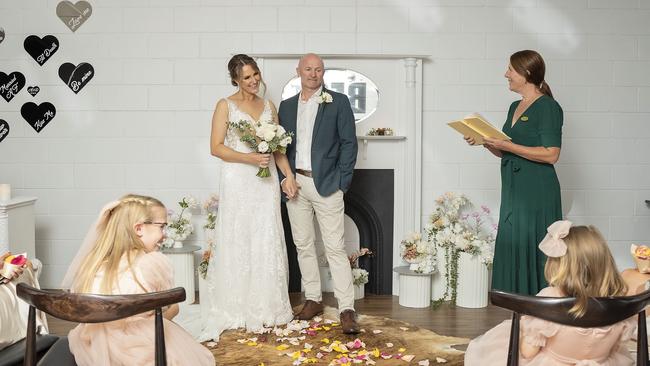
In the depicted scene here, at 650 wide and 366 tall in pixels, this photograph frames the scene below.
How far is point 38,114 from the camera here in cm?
553

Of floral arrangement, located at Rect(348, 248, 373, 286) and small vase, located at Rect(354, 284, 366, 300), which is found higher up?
floral arrangement, located at Rect(348, 248, 373, 286)

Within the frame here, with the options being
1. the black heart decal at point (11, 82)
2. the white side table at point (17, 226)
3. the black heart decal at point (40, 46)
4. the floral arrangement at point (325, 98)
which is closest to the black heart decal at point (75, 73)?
the black heart decal at point (40, 46)

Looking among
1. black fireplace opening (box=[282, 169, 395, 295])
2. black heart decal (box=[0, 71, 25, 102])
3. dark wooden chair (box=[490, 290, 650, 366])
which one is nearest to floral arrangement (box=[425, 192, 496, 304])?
black fireplace opening (box=[282, 169, 395, 295])

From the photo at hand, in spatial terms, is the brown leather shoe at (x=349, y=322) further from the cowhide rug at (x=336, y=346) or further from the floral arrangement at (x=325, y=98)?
the floral arrangement at (x=325, y=98)

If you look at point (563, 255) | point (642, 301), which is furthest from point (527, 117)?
point (642, 301)

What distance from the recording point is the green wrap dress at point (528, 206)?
391 cm

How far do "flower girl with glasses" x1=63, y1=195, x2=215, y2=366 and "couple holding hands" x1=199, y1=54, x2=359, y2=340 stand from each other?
1833mm

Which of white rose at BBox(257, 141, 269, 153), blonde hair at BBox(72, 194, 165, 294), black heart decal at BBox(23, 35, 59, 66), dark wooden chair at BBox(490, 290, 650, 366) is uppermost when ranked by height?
black heart decal at BBox(23, 35, 59, 66)

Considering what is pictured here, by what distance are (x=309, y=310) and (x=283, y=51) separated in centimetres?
201

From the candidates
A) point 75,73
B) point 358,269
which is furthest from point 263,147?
point 75,73

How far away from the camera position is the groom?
4473 millimetres

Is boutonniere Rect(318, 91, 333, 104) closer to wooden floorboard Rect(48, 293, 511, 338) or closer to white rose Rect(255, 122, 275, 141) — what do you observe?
white rose Rect(255, 122, 275, 141)

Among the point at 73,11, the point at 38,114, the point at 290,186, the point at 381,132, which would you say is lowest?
the point at 290,186

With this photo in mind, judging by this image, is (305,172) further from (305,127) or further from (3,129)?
(3,129)
